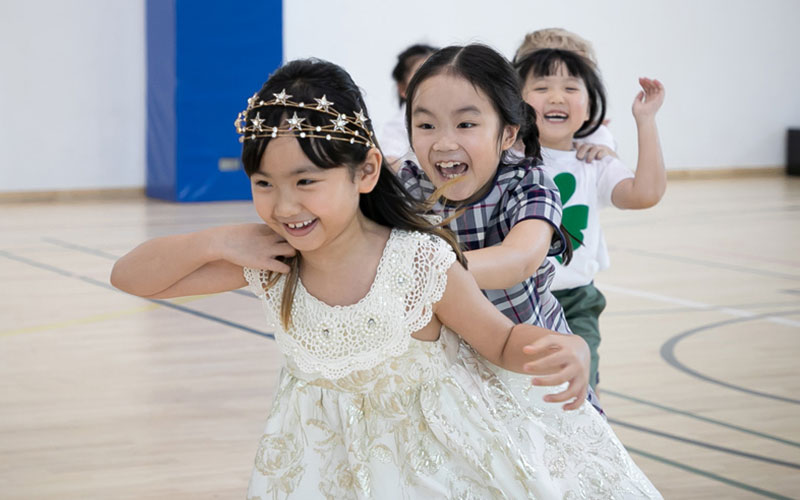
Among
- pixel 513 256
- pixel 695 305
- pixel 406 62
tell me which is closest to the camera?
pixel 513 256

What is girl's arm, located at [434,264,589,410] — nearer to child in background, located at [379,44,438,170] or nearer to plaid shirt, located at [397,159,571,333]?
plaid shirt, located at [397,159,571,333]

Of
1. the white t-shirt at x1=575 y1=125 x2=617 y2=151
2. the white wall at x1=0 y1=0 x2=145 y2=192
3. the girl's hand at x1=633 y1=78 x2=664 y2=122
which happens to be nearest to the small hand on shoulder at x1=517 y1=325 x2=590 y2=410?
the girl's hand at x1=633 y1=78 x2=664 y2=122

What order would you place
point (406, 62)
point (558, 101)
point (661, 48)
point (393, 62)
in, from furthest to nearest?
point (661, 48)
point (393, 62)
point (406, 62)
point (558, 101)

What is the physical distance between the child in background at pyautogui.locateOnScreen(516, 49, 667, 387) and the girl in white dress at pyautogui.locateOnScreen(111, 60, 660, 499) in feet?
3.38

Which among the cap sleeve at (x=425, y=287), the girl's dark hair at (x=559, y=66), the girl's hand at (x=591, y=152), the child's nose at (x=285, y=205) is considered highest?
the girl's dark hair at (x=559, y=66)

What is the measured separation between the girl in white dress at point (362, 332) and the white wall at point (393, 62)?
730 centimetres

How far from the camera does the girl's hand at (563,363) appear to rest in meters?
1.50

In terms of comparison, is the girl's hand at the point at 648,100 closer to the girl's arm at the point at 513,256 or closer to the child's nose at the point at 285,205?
the girl's arm at the point at 513,256

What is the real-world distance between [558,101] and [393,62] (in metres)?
7.04

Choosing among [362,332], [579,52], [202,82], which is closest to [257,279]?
[362,332]

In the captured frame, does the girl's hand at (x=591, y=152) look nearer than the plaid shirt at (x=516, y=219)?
No

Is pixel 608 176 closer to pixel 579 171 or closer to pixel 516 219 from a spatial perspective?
pixel 579 171

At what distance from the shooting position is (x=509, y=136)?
2072mm

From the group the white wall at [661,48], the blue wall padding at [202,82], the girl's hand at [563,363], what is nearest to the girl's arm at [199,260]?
the girl's hand at [563,363]
